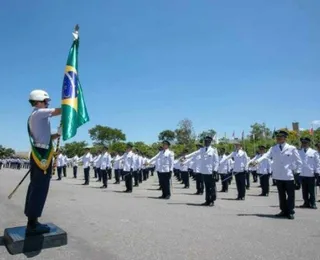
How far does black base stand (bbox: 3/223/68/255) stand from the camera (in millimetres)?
5195

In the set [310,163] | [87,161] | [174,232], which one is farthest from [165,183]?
[87,161]

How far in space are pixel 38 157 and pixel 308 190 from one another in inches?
373

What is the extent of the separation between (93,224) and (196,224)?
2203 mm

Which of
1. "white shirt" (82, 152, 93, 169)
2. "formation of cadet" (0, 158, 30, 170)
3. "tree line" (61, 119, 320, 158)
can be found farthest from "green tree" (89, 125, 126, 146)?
"white shirt" (82, 152, 93, 169)

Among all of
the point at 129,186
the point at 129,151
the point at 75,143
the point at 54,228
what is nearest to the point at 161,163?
the point at 129,186

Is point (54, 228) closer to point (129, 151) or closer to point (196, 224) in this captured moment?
point (196, 224)

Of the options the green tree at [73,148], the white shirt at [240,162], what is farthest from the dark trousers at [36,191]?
the green tree at [73,148]

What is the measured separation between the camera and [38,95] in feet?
19.1

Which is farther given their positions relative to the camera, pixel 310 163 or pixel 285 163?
pixel 310 163

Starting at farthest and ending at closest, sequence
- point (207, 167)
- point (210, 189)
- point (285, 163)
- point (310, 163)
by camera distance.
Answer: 1. point (310, 163)
2. point (207, 167)
3. point (210, 189)
4. point (285, 163)

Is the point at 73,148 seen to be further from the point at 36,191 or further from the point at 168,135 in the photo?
the point at 36,191

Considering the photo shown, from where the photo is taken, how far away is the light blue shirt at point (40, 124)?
5664 mm

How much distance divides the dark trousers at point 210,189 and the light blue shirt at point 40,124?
22.1ft

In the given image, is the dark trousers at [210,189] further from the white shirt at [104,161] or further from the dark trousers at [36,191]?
the white shirt at [104,161]
